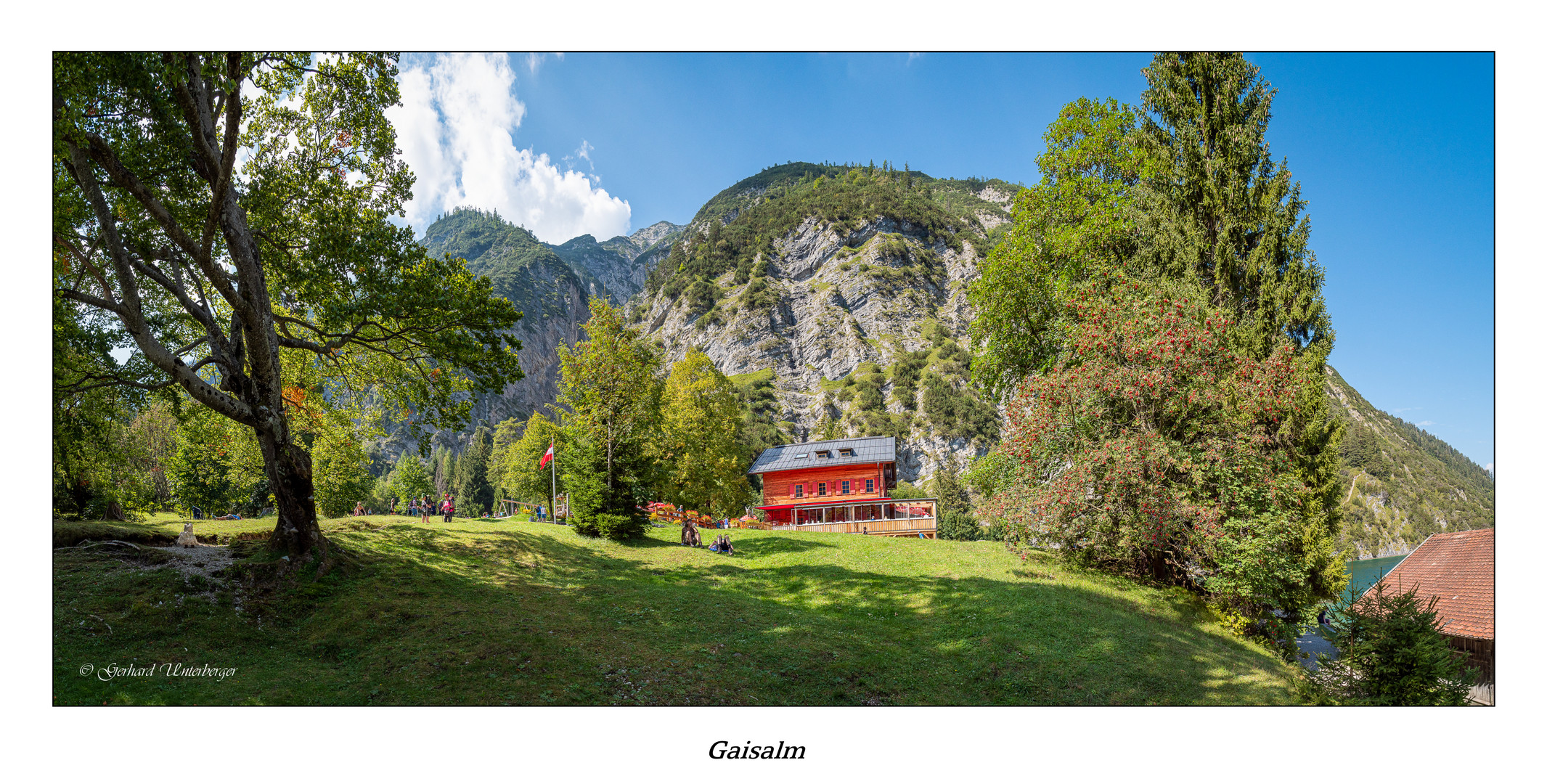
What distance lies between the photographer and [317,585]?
9.09 meters

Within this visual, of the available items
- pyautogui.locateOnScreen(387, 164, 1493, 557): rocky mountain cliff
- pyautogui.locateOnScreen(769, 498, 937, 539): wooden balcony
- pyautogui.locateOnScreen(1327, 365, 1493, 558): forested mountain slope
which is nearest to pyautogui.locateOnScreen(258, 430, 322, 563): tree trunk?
pyautogui.locateOnScreen(769, 498, 937, 539): wooden balcony

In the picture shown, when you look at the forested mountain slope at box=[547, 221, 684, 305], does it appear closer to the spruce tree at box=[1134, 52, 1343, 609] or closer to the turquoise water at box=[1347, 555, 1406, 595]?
the spruce tree at box=[1134, 52, 1343, 609]

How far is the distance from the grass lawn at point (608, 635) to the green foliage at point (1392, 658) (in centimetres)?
115

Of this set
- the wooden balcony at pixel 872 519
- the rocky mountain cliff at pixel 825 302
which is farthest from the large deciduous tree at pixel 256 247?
the rocky mountain cliff at pixel 825 302

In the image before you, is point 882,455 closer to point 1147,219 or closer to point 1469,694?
point 1147,219

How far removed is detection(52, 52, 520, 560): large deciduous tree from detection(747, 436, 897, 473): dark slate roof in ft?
88.6

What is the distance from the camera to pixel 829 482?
36125 millimetres

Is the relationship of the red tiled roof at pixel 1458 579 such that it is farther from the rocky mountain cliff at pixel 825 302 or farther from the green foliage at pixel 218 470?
the rocky mountain cliff at pixel 825 302

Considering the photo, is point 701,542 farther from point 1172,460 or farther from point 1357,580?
point 1357,580

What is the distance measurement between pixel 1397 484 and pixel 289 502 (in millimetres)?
19958

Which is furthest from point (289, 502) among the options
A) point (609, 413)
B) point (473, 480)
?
point (473, 480)

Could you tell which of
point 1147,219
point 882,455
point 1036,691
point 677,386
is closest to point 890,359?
point 882,455

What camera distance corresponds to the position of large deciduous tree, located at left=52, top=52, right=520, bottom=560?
24.7 feet
